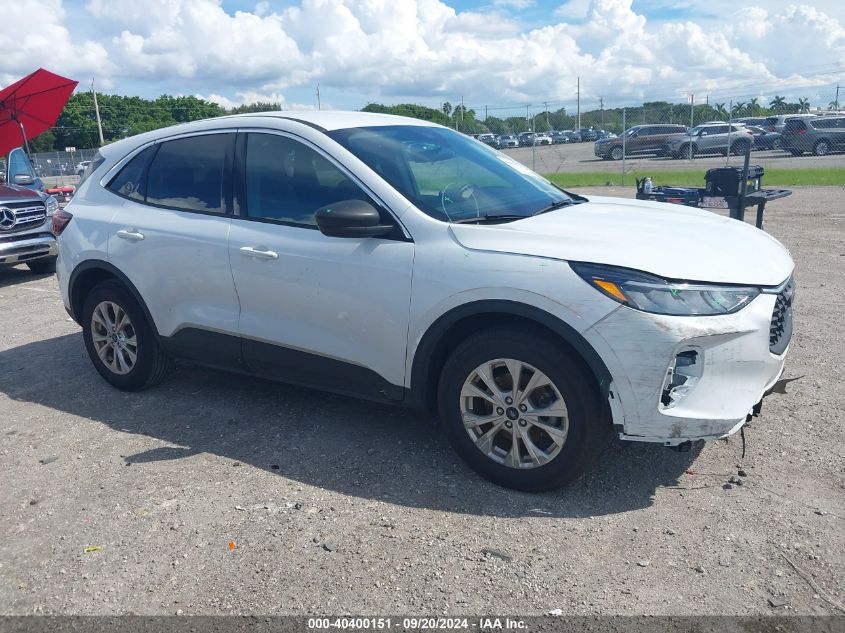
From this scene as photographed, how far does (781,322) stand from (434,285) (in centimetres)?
171

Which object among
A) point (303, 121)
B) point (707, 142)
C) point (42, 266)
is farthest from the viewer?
point (707, 142)

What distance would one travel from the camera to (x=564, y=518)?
3.37m

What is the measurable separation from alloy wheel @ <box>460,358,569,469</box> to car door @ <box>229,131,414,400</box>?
1.51 ft

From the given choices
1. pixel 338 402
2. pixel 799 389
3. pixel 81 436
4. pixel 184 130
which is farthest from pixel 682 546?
pixel 184 130

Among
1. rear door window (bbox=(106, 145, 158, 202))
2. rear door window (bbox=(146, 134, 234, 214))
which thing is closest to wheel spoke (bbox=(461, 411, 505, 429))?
rear door window (bbox=(146, 134, 234, 214))

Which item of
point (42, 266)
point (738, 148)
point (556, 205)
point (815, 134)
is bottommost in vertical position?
point (738, 148)

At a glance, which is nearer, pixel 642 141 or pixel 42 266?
pixel 42 266

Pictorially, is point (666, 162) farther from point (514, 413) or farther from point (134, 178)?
point (514, 413)

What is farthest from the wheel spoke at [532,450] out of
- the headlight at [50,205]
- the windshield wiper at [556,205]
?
the headlight at [50,205]

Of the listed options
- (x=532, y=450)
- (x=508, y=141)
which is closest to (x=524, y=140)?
(x=508, y=141)

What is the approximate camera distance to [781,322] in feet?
11.6

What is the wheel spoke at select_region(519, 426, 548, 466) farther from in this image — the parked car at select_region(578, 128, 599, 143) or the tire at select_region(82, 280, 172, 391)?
the parked car at select_region(578, 128, 599, 143)

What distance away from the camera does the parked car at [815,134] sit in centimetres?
2761

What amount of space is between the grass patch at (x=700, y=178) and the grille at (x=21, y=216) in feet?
45.8
